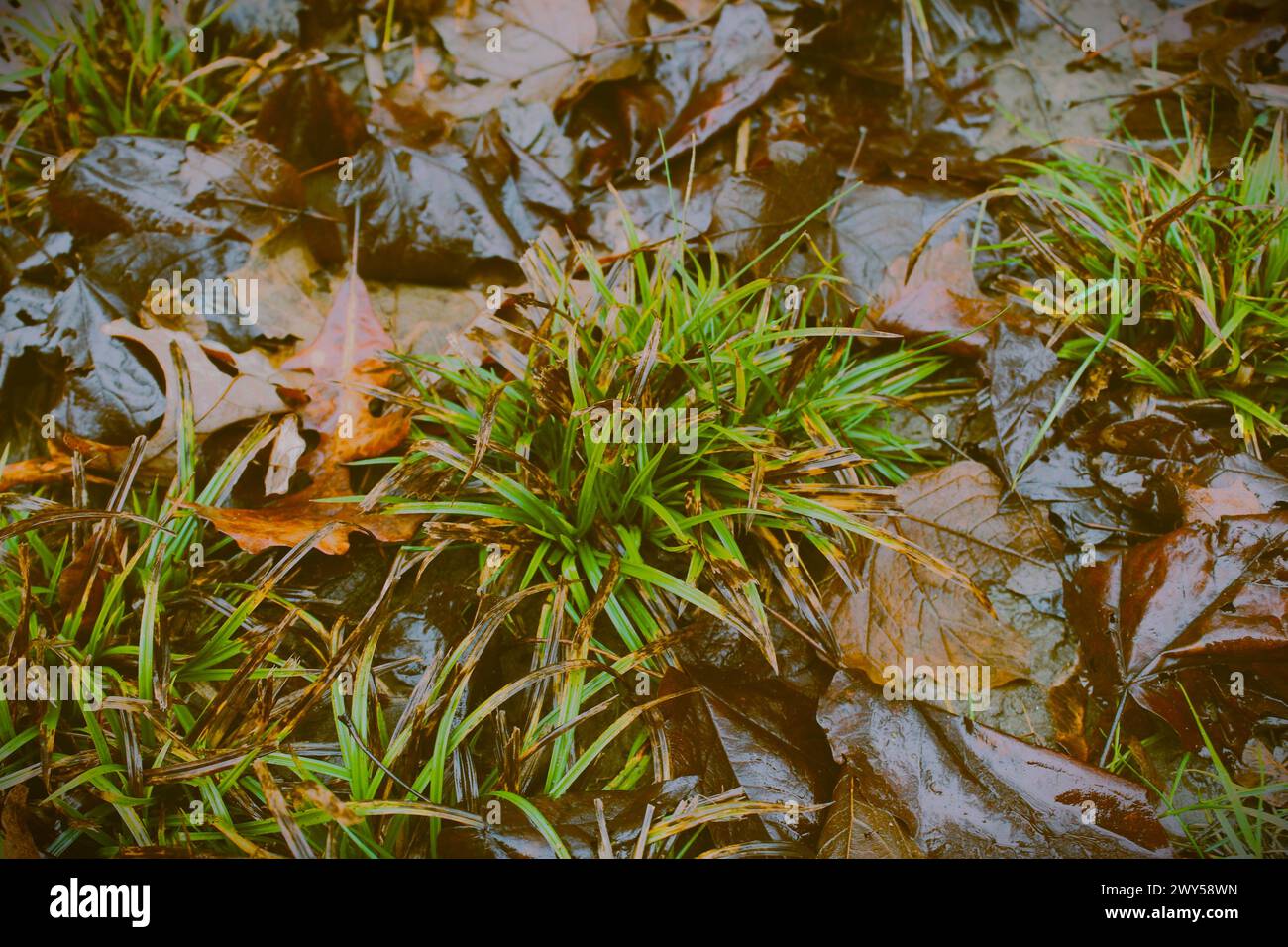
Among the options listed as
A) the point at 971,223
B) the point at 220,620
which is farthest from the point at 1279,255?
the point at 220,620

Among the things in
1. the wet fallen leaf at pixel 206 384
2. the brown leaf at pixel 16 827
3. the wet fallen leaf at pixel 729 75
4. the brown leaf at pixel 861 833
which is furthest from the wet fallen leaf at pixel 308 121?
the brown leaf at pixel 861 833

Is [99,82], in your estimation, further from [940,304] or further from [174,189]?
[940,304]

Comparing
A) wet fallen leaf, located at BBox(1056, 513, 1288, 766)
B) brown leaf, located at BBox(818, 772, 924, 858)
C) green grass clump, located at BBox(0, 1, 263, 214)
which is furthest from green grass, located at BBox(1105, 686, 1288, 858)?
green grass clump, located at BBox(0, 1, 263, 214)

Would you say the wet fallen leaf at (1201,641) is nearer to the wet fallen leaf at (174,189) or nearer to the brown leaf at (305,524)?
the brown leaf at (305,524)

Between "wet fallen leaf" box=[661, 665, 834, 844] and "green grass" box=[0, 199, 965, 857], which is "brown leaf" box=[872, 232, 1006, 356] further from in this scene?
"wet fallen leaf" box=[661, 665, 834, 844]

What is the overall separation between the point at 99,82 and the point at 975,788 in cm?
273

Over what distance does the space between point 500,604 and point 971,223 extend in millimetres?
1577

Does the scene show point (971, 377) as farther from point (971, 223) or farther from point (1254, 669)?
point (1254, 669)

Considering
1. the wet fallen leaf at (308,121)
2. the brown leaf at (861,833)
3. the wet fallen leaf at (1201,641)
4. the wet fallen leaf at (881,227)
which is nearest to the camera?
the brown leaf at (861,833)

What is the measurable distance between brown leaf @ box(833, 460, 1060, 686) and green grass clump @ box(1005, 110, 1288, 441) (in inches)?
16.3

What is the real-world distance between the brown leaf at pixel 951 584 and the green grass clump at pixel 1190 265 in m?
0.41

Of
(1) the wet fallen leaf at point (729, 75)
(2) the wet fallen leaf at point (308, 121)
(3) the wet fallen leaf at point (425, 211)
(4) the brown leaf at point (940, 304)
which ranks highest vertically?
(1) the wet fallen leaf at point (729, 75)

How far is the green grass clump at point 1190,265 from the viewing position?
175 cm

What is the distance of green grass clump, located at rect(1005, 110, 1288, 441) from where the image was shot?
1.75 metres
